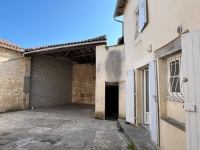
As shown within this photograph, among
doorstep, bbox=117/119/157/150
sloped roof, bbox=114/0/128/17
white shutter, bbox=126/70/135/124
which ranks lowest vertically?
doorstep, bbox=117/119/157/150

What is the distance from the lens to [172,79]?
3.13m

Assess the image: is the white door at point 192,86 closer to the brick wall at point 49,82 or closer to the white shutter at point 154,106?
the white shutter at point 154,106

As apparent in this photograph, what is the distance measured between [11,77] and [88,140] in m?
7.66

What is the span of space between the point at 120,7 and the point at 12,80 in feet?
27.1

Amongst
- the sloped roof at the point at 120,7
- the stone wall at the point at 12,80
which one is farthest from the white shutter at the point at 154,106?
the stone wall at the point at 12,80

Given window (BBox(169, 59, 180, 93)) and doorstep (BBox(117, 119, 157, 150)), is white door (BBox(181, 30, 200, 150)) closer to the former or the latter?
window (BBox(169, 59, 180, 93))

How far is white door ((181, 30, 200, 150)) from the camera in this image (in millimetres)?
1855

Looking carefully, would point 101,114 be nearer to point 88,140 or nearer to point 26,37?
point 88,140

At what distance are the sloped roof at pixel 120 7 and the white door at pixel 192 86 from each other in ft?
17.9

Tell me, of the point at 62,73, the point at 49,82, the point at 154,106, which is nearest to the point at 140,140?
the point at 154,106

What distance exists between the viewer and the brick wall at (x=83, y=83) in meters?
14.7

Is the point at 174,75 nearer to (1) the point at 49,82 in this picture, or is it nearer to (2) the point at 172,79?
(2) the point at 172,79

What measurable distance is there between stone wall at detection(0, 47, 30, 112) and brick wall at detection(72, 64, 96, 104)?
560 cm

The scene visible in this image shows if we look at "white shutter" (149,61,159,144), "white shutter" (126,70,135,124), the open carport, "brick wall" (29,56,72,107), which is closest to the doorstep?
"white shutter" (149,61,159,144)
